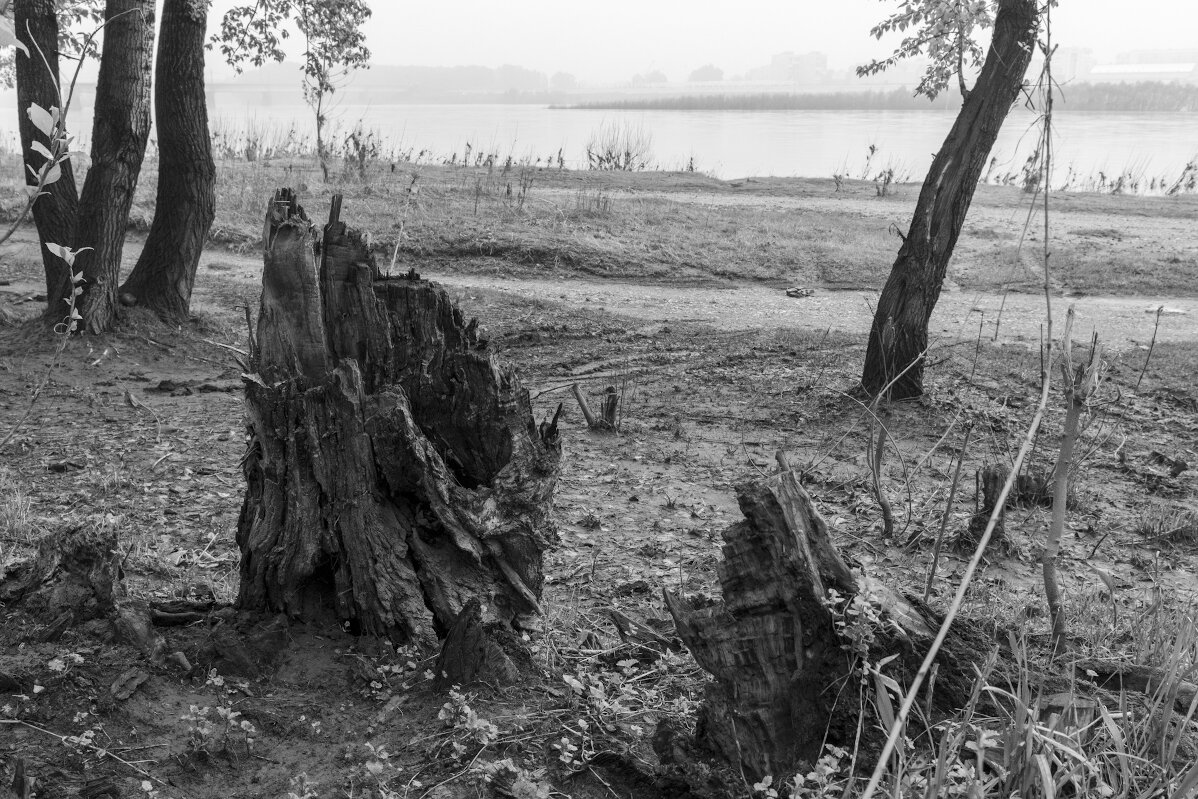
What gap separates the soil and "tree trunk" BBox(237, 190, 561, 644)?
0.19 m

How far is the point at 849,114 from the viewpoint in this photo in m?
58.4

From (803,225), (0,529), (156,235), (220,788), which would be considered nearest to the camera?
(220,788)

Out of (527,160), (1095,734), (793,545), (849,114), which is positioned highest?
(849,114)

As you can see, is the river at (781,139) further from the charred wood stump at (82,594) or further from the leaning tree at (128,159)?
the charred wood stump at (82,594)

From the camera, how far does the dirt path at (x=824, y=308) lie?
10.1m

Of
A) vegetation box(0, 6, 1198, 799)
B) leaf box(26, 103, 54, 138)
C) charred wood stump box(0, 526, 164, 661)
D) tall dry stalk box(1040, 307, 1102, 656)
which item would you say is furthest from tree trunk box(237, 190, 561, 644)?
tall dry stalk box(1040, 307, 1102, 656)

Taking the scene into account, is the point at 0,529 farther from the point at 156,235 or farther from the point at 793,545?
the point at 156,235

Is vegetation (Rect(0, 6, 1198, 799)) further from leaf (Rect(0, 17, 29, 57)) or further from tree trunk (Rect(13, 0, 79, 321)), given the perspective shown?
tree trunk (Rect(13, 0, 79, 321))

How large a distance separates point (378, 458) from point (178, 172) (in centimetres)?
619

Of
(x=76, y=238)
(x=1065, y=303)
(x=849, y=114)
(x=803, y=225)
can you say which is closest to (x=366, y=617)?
(x=76, y=238)

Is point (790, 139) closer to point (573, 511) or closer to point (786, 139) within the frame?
point (786, 139)

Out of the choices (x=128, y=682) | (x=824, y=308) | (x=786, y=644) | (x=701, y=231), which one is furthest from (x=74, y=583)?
(x=701, y=231)

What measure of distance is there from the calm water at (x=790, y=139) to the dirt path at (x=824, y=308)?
6588 mm

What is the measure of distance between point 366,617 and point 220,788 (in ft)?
2.42
